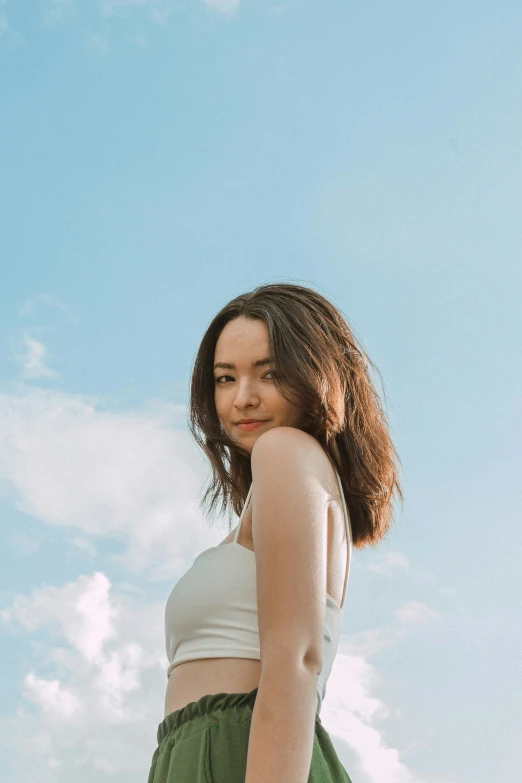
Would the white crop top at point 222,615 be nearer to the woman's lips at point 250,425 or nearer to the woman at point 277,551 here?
the woman at point 277,551

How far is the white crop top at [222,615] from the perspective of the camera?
111 inches

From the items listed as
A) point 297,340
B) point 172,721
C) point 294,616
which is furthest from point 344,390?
point 172,721

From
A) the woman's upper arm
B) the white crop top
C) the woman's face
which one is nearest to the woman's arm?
the woman's upper arm

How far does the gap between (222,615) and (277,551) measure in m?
0.36

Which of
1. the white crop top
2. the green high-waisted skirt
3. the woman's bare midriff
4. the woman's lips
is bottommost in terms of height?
the green high-waisted skirt

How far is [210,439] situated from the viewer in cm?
392

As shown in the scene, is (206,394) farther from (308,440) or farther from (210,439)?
(308,440)

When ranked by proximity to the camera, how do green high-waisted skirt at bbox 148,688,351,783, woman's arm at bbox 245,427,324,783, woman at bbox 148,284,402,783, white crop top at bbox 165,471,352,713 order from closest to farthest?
1. woman's arm at bbox 245,427,324,783
2. woman at bbox 148,284,402,783
3. green high-waisted skirt at bbox 148,688,351,783
4. white crop top at bbox 165,471,352,713

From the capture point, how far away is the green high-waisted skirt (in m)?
2.69

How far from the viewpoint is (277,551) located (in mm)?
2639

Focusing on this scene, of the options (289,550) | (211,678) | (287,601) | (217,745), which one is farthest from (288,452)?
(217,745)

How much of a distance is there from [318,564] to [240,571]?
352mm

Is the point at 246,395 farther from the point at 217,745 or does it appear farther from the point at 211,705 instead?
the point at 217,745

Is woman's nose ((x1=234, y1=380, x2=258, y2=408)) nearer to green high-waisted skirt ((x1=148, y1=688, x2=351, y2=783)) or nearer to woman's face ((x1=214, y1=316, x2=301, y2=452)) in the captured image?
woman's face ((x1=214, y1=316, x2=301, y2=452))
